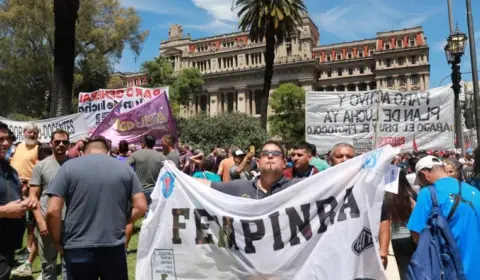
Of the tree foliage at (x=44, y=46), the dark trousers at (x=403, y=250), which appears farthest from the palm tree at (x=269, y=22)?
the dark trousers at (x=403, y=250)

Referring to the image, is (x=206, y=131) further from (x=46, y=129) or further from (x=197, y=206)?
(x=197, y=206)

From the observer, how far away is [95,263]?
3381mm

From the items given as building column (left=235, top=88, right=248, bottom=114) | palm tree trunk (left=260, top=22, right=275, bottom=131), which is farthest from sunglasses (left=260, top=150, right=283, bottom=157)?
building column (left=235, top=88, right=248, bottom=114)

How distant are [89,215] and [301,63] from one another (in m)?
72.0

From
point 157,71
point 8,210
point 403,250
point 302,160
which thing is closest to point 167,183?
point 8,210

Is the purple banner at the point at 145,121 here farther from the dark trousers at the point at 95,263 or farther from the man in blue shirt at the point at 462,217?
the man in blue shirt at the point at 462,217

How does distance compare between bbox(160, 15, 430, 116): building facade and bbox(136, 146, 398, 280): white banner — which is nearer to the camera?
bbox(136, 146, 398, 280): white banner

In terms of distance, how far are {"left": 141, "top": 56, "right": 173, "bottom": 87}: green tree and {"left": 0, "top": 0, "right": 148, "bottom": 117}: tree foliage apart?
1594 cm

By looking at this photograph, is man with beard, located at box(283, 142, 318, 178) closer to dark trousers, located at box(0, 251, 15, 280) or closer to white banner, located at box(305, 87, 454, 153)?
dark trousers, located at box(0, 251, 15, 280)

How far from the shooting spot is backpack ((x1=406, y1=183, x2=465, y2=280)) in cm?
310

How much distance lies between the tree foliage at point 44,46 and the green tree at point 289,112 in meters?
30.1

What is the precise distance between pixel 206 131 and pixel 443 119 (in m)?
33.2

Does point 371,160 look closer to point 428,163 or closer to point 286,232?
point 428,163

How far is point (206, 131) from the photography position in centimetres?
4109
